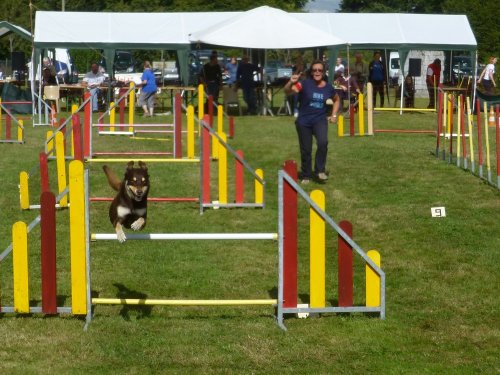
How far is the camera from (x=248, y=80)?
105ft

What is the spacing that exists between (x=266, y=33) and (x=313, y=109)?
12944 mm

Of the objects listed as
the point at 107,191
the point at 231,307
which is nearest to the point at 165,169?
the point at 107,191

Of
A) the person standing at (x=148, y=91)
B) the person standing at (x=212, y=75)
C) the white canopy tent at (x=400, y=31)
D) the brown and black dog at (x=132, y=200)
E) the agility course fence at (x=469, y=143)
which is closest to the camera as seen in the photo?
the brown and black dog at (x=132, y=200)

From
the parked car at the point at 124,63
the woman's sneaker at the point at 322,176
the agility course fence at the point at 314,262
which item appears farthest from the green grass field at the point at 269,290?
the parked car at the point at 124,63

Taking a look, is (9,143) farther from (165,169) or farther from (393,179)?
(393,179)

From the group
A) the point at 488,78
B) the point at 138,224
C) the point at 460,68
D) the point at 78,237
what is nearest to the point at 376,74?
the point at 488,78

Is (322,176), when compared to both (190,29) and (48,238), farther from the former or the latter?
(190,29)

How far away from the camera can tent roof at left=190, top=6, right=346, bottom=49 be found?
28688 millimetres

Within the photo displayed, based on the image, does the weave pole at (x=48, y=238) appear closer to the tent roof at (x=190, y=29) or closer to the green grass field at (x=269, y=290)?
the green grass field at (x=269, y=290)

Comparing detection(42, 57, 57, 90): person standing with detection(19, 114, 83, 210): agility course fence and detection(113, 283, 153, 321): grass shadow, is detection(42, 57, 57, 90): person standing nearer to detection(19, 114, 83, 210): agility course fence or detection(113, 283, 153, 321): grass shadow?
detection(19, 114, 83, 210): agility course fence

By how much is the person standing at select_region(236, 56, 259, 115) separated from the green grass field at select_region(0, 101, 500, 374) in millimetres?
14627

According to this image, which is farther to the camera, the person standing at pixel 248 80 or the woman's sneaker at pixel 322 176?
the person standing at pixel 248 80

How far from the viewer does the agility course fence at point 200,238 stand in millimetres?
8094

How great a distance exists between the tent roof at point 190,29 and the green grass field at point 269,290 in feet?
48.1
